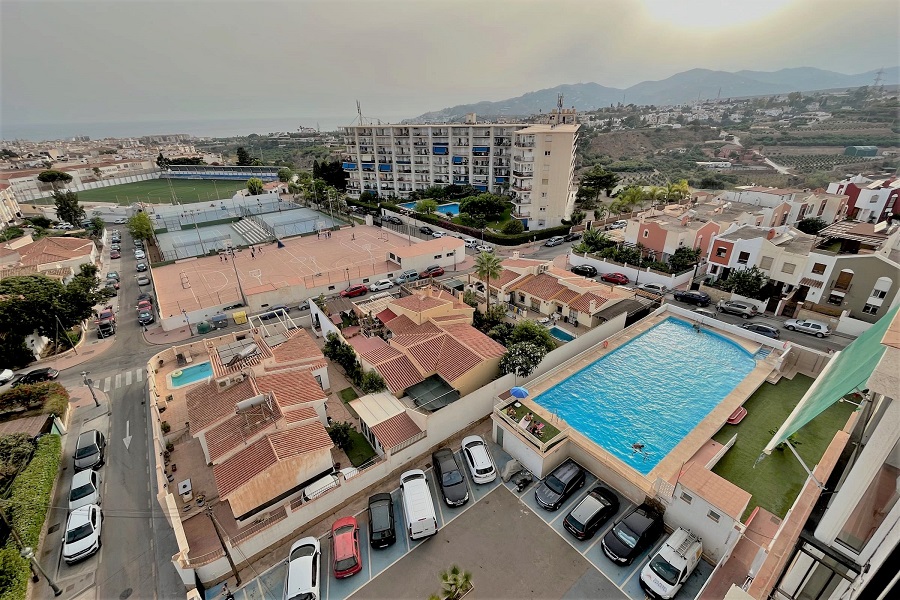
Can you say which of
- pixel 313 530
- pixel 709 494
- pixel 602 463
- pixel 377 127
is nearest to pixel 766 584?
pixel 709 494


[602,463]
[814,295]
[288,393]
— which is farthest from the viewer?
[814,295]

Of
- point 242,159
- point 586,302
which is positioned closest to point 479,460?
point 586,302

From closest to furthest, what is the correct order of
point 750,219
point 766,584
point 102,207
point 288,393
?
point 766,584 < point 288,393 < point 750,219 < point 102,207

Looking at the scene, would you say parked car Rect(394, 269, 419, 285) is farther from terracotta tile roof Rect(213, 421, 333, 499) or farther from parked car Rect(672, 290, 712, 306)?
parked car Rect(672, 290, 712, 306)

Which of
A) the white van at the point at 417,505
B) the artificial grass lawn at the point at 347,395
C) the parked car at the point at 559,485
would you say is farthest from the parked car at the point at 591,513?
the artificial grass lawn at the point at 347,395

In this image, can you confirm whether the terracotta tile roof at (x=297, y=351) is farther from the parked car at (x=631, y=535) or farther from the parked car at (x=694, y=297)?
the parked car at (x=694, y=297)

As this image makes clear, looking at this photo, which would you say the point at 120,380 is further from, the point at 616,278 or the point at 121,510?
the point at 616,278

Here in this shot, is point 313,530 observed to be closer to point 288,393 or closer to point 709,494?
point 288,393
